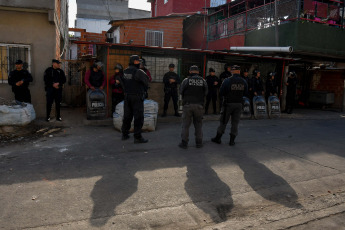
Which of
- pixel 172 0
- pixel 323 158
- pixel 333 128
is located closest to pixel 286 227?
pixel 323 158

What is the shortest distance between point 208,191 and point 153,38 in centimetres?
1489

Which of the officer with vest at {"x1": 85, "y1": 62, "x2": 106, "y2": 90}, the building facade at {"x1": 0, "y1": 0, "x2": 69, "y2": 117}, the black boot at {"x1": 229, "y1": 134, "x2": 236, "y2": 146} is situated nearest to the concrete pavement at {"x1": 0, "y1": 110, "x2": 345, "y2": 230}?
the black boot at {"x1": 229, "y1": 134, "x2": 236, "y2": 146}

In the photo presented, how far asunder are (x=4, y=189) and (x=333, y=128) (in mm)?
9540

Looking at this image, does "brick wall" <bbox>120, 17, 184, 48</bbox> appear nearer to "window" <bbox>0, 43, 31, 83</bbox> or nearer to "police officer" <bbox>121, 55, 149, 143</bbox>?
"window" <bbox>0, 43, 31, 83</bbox>

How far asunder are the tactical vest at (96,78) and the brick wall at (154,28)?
8780 millimetres

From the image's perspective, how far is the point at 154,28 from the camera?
57.7 feet

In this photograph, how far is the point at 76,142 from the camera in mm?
6590

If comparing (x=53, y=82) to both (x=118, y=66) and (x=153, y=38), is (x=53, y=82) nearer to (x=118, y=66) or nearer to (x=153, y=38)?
(x=118, y=66)

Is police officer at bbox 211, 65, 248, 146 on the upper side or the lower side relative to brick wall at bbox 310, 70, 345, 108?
lower

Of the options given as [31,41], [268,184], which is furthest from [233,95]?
[31,41]

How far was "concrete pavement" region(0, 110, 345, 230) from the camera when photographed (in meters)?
3.28

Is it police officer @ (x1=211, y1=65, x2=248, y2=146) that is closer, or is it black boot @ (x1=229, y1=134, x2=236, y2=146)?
police officer @ (x1=211, y1=65, x2=248, y2=146)

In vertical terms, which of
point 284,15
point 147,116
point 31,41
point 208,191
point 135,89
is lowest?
point 208,191

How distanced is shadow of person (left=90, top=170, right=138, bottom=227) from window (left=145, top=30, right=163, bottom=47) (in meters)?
13.9
